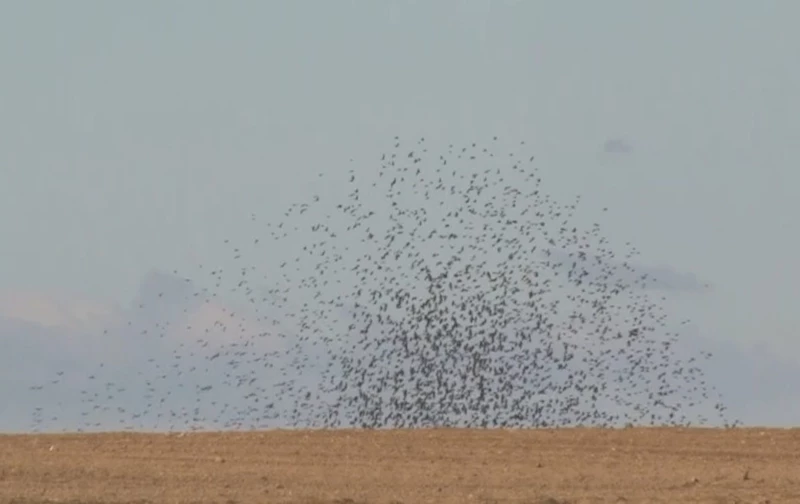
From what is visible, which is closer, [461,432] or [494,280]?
[461,432]

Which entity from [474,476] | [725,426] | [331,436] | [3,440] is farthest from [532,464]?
[3,440]

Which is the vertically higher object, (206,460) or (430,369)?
(430,369)

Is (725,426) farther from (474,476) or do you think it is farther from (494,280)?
(474,476)

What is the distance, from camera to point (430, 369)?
25.1 metres

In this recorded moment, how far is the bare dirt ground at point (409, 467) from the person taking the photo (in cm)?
1788

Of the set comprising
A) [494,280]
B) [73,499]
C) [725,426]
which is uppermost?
[494,280]

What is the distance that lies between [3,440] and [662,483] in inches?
333

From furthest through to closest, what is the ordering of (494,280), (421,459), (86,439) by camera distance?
(494,280) → (86,439) → (421,459)

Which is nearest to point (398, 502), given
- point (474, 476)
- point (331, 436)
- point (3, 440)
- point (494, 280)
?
point (474, 476)

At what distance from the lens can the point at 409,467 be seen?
65.2 feet

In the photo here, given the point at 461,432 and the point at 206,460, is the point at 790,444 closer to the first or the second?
the point at 461,432

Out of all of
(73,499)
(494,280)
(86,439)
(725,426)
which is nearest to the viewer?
(73,499)

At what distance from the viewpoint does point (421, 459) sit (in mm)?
20625

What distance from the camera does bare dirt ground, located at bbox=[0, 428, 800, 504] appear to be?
17.9m
